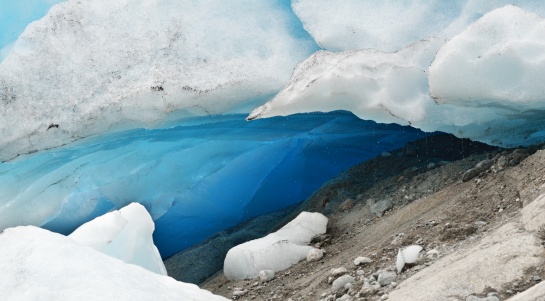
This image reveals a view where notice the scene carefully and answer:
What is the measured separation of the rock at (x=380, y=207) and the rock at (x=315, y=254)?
477mm

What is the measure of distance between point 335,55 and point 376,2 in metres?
0.47

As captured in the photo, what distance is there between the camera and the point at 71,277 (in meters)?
2.69

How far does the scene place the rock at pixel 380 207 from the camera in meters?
4.41

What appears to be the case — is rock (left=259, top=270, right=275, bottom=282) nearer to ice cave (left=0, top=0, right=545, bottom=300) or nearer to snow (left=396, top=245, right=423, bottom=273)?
ice cave (left=0, top=0, right=545, bottom=300)

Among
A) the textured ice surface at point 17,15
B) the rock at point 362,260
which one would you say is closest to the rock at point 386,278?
the rock at point 362,260


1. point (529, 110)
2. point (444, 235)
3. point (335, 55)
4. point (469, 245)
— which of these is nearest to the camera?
point (469, 245)

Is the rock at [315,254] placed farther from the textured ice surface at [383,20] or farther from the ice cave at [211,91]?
the textured ice surface at [383,20]

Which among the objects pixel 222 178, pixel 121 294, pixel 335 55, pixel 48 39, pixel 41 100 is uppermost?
pixel 48 39

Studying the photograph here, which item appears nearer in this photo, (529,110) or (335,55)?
(529,110)

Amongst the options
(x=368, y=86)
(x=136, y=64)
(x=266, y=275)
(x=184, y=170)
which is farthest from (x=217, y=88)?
(x=266, y=275)

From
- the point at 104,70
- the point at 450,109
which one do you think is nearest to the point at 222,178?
the point at 104,70

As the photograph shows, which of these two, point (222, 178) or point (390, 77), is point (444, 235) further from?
point (222, 178)

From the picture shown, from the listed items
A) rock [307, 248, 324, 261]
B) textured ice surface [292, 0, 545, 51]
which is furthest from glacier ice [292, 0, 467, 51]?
rock [307, 248, 324, 261]

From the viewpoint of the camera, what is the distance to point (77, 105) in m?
4.52
